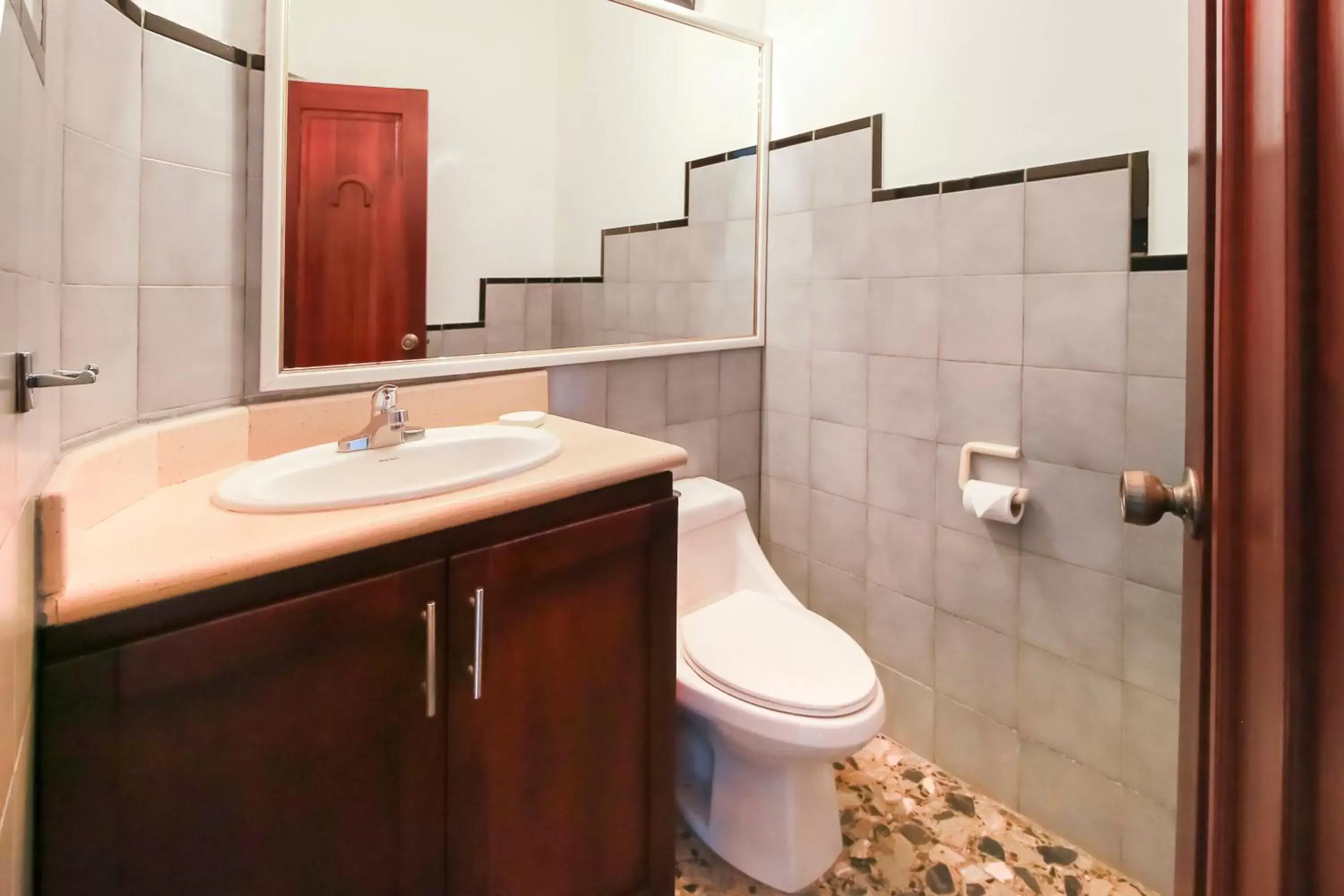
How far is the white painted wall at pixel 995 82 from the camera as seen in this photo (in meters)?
1.35

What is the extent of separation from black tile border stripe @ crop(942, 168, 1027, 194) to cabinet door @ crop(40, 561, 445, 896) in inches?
53.2

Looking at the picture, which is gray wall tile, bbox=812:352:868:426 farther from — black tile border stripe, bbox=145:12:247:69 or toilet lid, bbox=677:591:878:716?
black tile border stripe, bbox=145:12:247:69

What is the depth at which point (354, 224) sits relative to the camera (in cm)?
145

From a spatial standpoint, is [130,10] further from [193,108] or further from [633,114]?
[633,114]

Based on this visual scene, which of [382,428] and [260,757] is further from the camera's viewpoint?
[382,428]

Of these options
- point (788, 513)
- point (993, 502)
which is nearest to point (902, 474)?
point (993, 502)

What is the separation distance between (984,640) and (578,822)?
1011 mm

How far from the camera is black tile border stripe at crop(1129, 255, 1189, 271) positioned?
4.42ft

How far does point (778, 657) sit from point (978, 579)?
1.75 feet

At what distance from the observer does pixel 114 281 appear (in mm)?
1063

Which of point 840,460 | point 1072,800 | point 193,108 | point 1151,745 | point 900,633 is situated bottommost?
point 1072,800

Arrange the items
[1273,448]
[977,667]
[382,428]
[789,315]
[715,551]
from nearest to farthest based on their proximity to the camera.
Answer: [1273,448]
[382,428]
[977,667]
[715,551]
[789,315]

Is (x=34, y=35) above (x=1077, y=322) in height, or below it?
above

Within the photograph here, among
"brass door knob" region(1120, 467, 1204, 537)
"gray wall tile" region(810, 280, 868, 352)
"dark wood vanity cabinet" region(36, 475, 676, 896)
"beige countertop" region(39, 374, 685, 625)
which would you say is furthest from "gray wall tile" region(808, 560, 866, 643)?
"brass door knob" region(1120, 467, 1204, 537)
